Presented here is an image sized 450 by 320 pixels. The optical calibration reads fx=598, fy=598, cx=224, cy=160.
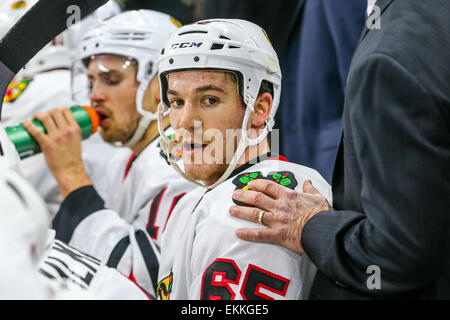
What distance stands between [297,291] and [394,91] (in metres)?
0.45

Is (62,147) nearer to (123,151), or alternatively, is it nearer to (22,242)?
(123,151)

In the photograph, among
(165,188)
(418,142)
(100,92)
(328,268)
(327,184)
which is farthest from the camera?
(100,92)

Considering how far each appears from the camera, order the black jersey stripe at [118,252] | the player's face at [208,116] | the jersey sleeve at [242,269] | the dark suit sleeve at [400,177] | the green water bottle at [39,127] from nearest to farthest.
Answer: the dark suit sleeve at [400,177] → the jersey sleeve at [242,269] → the player's face at [208,116] → the black jersey stripe at [118,252] → the green water bottle at [39,127]

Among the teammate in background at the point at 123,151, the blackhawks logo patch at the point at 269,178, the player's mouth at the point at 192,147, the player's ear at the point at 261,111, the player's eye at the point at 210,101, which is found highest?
the player's eye at the point at 210,101

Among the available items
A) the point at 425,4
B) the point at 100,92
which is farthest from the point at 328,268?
the point at 100,92

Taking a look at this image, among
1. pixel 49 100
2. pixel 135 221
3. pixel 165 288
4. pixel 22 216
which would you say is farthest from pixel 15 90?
pixel 22 216

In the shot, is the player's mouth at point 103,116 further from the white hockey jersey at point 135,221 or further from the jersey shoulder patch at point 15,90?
the jersey shoulder patch at point 15,90

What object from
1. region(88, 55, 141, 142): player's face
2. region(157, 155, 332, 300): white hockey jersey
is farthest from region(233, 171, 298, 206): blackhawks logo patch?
region(88, 55, 141, 142): player's face

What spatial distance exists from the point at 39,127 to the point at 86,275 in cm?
94

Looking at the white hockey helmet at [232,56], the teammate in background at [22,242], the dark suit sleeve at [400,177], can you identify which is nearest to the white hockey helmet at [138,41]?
the white hockey helmet at [232,56]

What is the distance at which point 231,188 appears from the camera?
1.37 m

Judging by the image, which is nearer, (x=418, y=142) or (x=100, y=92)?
(x=418, y=142)

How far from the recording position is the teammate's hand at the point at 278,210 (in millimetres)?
1218
